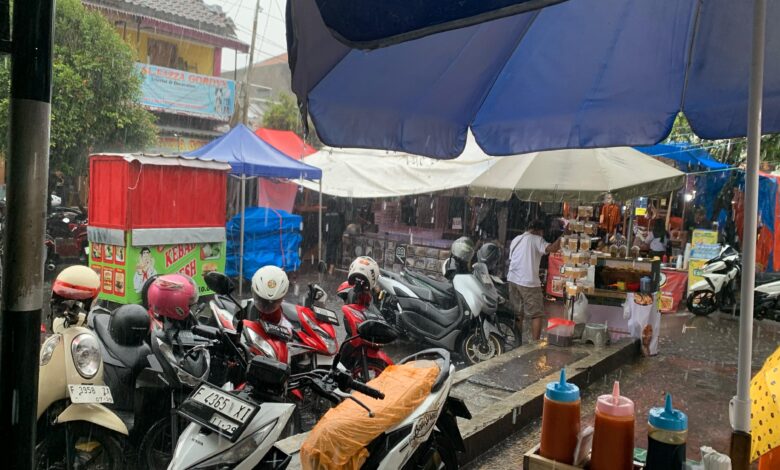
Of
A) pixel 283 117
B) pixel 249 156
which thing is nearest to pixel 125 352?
pixel 249 156

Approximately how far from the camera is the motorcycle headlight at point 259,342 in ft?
14.8

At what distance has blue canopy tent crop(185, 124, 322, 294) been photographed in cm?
1095

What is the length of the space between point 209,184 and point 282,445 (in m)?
6.25

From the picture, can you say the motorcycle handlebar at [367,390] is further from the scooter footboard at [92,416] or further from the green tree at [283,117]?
the green tree at [283,117]

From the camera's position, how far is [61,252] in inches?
454

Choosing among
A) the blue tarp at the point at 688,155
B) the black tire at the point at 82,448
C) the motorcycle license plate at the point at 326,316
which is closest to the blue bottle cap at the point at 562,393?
the black tire at the point at 82,448

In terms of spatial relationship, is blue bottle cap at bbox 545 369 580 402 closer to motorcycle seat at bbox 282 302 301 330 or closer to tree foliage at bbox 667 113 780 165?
motorcycle seat at bbox 282 302 301 330

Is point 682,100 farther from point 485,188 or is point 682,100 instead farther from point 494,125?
point 485,188

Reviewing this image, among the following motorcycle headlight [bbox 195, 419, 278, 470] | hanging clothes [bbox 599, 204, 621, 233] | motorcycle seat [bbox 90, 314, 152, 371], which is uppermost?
hanging clothes [bbox 599, 204, 621, 233]

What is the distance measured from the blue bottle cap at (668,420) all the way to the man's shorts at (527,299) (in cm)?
613

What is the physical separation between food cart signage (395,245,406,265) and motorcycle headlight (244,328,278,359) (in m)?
8.41

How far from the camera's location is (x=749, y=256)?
230 cm

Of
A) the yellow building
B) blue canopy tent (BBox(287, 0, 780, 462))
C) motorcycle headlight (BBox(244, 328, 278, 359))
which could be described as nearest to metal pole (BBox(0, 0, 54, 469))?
blue canopy tent (BBox(287, 0, 780, 462))

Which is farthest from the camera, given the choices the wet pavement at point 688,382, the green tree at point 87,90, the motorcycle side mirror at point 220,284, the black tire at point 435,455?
the green tree at point 87,90
